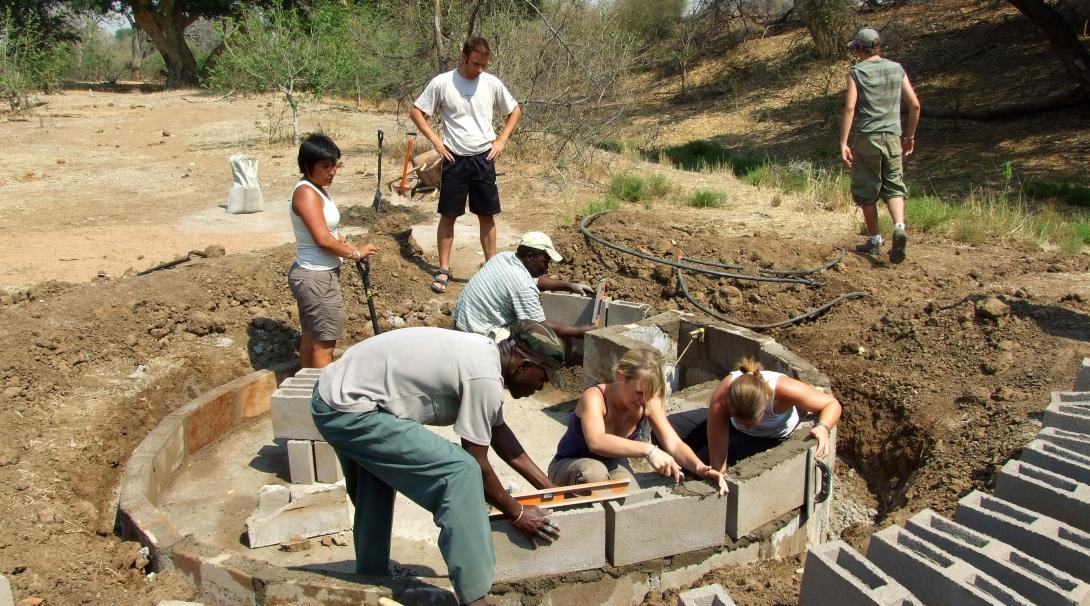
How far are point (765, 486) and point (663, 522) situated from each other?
523 millimetres

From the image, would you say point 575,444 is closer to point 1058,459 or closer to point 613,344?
point 613,344

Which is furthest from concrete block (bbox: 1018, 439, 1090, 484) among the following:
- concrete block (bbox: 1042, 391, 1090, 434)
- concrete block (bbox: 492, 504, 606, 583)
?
concrete block (bbox: 492, 504, 606, 583)

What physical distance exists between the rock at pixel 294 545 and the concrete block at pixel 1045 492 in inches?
121

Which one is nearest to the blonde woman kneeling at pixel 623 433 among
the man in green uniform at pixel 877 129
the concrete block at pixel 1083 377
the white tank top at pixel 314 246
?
the white tank top at pixel 314 246

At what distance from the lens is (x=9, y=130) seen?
16844 millimetres

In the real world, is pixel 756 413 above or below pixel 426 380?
below

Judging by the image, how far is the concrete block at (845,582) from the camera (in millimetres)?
2799

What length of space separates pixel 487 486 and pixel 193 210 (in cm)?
755

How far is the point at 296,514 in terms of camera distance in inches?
162

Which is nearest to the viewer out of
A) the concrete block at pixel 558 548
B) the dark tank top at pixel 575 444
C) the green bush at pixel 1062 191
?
the concrete block at pixel 558 548

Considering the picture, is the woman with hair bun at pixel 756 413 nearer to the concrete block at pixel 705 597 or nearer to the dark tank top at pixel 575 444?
the dark tank top at pixel 575 444

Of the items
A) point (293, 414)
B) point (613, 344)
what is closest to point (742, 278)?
point (613, 344)

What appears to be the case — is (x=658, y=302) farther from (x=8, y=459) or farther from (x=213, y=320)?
(x=8, y=459)

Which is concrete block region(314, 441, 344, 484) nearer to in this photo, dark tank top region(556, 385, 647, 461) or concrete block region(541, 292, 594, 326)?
dark tank top region(556, 385, 647, 461)
